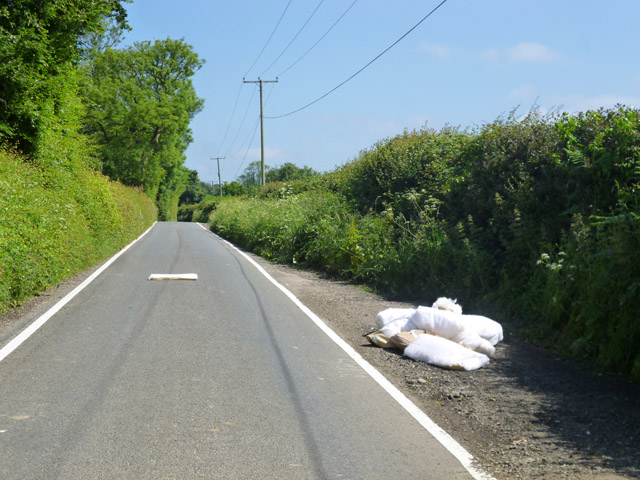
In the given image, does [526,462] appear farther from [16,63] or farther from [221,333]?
[16,63]

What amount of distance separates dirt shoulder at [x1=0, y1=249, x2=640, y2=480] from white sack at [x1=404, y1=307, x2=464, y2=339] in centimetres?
56

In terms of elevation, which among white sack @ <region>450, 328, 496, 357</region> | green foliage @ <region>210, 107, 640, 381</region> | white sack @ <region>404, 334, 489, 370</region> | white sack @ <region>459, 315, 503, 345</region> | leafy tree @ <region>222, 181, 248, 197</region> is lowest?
white sack @ <region>404, 334, 489, 370</region>

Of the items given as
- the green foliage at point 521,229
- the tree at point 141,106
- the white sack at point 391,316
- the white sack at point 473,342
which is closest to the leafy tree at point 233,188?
the tree at point 141,106

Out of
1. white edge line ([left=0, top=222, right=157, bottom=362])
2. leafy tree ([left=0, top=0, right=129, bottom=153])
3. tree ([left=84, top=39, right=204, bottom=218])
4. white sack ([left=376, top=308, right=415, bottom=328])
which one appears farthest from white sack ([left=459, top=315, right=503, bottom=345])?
tree ([left=84, top=39, right=204, bottom=218])

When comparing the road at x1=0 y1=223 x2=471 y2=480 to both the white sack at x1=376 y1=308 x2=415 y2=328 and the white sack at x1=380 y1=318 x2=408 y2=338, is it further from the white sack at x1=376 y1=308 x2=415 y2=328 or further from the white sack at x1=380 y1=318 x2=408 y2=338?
the white sack at x1=376 y1=308 x2=415 y2=328

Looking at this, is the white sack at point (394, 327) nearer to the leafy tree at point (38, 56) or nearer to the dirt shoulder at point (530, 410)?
the dirt shoulder at point (530, 410)

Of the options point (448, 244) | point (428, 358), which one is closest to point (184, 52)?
point (448, 244)

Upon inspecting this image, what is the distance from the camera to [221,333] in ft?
26.0

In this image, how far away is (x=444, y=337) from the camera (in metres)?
7.25

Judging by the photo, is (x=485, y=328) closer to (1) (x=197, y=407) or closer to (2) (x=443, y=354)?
(2) (x=443, y=354)

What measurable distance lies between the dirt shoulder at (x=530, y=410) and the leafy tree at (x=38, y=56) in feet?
32.3

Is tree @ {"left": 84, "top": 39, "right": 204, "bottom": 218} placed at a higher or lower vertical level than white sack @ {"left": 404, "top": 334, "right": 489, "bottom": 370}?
higher

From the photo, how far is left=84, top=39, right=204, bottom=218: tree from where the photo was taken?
2206 inches

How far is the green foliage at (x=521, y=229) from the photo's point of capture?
6.67 metres
